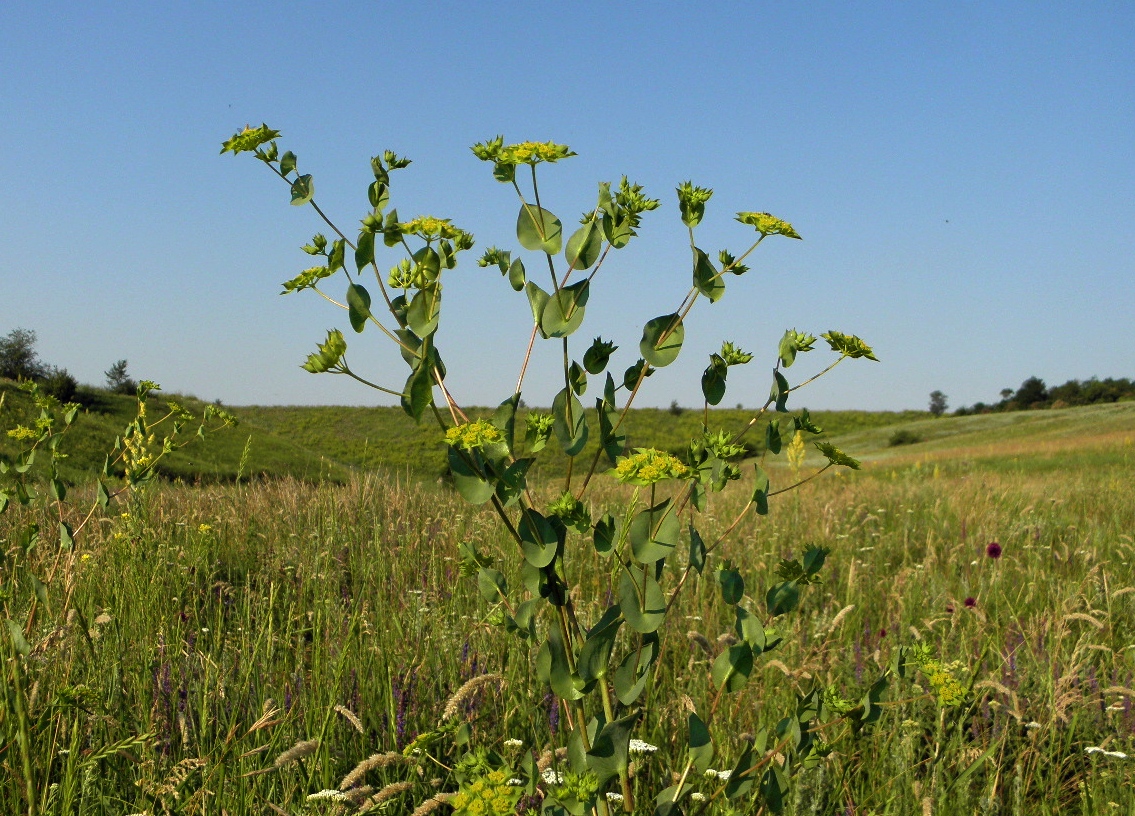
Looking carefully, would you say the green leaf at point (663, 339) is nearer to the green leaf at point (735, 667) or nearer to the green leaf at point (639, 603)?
the green leaf at point (639, 603)

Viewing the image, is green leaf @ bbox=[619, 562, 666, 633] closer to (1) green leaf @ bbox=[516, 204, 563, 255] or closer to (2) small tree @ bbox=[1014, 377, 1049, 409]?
(1) green leaf @ bbox=[516, 204, 563, 255]

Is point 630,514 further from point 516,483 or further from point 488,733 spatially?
point 488,733

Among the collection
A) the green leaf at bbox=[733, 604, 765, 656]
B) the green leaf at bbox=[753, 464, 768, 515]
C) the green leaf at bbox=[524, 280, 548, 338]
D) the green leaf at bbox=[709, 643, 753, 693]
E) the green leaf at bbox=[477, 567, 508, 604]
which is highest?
the green leaf at bbox=[524, 280, 548, 338]

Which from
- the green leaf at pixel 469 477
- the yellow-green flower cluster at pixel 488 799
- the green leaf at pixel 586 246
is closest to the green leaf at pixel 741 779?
the yellow-green flower cluster at pixel 488 799

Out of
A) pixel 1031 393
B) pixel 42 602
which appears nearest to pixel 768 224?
pixel 42 602

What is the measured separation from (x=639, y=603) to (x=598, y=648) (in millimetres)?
102

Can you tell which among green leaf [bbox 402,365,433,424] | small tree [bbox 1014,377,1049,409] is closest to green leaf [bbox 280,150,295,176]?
green leaf [bbox 402,365,433,424]

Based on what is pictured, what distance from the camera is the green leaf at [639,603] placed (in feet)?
4.42

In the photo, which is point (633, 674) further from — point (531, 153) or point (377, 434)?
point (377, 434)

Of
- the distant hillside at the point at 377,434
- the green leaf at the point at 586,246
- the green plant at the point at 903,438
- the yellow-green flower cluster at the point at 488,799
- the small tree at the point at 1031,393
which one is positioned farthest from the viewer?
the small tree at the point at 1031,393

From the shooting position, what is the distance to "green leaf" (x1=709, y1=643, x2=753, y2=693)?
1.53 m

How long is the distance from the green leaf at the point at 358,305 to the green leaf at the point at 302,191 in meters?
0.27

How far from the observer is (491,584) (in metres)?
1.66

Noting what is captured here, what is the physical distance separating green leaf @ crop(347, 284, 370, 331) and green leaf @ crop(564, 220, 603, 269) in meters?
Result: 0.37
